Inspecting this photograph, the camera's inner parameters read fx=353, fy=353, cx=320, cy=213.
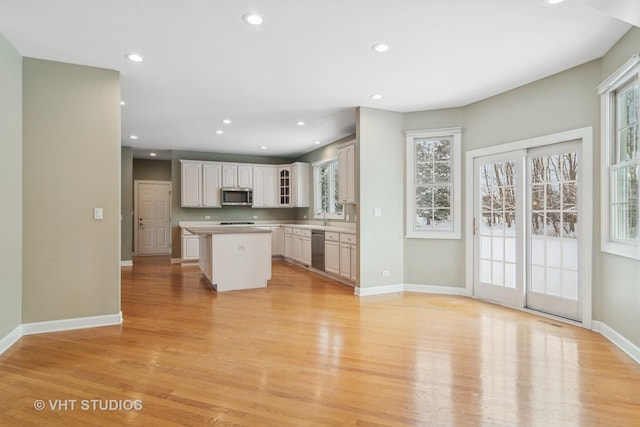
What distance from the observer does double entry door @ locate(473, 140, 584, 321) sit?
150 inches

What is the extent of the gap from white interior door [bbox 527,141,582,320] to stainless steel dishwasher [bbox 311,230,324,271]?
136 inches

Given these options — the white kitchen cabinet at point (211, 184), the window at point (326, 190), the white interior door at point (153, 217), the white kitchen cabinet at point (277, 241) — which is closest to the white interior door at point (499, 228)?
the window at point (326, 190)

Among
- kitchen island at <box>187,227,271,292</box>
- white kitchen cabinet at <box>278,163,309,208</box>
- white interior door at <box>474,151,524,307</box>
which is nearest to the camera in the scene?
white interior door at <box>474,151,524,307</box>

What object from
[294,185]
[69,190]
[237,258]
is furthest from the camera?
[294,185]

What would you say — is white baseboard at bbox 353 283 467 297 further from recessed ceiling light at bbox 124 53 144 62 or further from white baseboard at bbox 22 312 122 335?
recessed ceiling light at bbox 124 53 144 62

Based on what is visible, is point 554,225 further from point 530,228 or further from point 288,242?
point 288,242

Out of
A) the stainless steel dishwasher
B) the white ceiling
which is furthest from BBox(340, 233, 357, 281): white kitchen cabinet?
the white ceiling

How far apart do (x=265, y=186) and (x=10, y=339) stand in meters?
6.29

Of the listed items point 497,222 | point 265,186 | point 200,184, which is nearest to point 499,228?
point 497,222

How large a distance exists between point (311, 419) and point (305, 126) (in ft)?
16.4

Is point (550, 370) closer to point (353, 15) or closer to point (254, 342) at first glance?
point (254, 342)

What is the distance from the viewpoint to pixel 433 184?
17.2 feet

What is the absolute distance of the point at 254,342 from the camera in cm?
321

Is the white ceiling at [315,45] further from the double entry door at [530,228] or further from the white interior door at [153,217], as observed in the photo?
the white interior door at [153,217]
